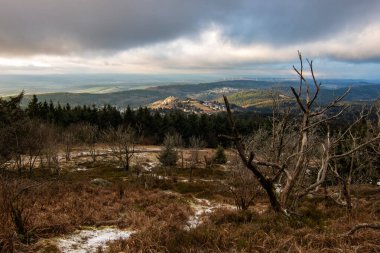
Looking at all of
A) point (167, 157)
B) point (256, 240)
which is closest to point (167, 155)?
point (167, 157)

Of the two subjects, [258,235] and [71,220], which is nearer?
[258,235]

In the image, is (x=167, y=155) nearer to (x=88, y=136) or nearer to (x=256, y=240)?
(x=88, y=136)

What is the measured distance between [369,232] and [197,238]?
3975 millimetres

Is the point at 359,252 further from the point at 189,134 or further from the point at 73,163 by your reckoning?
the point at 189,134

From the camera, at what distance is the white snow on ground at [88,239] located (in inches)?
300

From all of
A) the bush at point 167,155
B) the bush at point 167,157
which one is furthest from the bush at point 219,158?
the bush at point 167,157

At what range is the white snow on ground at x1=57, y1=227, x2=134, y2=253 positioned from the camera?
7.61 m

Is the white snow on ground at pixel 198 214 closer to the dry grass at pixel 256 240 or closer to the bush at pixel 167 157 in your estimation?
the dry grass at pixel 256 240

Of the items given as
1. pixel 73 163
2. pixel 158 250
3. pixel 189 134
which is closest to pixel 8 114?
pixel 73 163

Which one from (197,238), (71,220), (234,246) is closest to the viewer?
(234,246)

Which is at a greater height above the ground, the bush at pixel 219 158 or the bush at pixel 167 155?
the bush at pixel 167 155

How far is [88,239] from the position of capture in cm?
864

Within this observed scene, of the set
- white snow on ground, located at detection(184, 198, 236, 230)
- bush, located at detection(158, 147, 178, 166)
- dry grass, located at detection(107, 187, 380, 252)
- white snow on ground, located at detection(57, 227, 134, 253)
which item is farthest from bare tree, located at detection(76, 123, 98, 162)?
dry grass, located at detection(107, 187, 380, 252)

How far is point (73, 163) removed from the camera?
5538 cm
